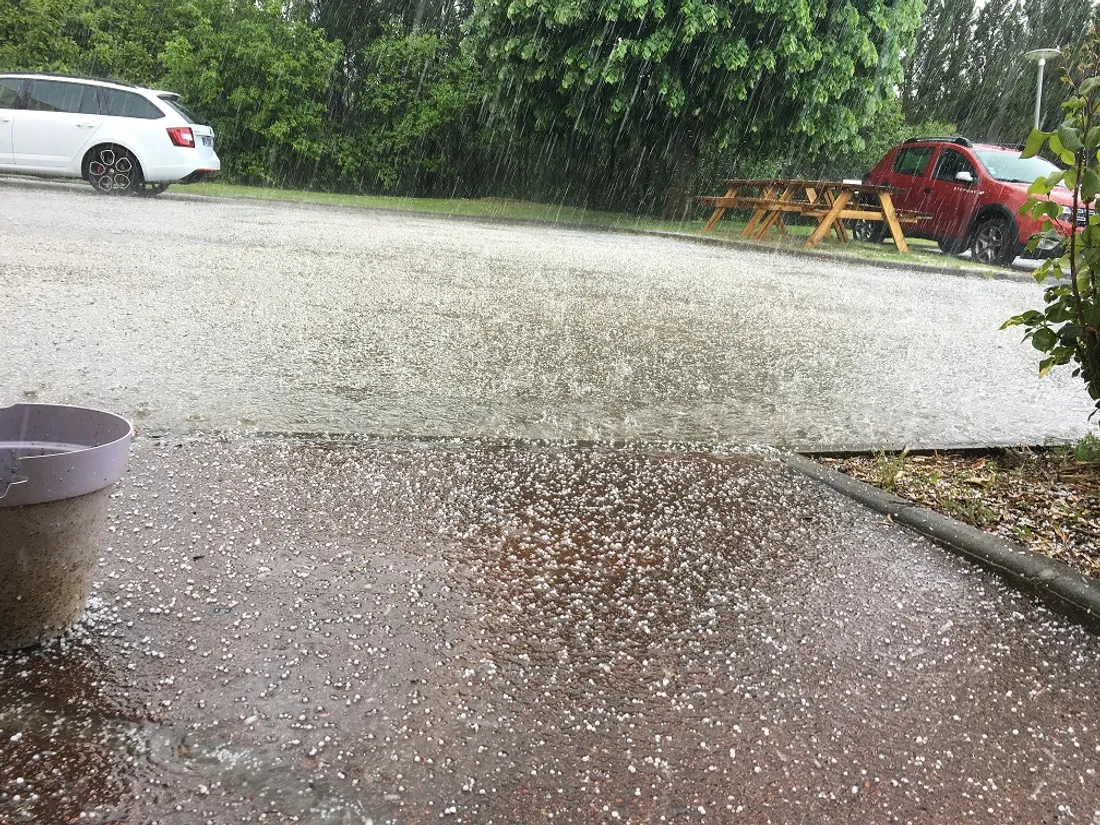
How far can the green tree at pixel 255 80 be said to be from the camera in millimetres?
18516

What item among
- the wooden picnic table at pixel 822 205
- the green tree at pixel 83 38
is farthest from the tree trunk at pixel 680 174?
the green tree at pixel 83 38

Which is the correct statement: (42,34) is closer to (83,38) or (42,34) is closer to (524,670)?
(83,38)

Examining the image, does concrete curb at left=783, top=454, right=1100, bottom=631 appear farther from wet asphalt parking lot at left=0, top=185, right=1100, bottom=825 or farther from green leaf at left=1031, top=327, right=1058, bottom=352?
green leaf at left=1031, top=327, right=1058, bottom=352

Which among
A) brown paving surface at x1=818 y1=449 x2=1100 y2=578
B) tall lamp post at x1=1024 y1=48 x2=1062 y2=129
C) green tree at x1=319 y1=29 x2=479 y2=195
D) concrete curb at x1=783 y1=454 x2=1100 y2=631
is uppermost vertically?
tall lamp post at x1=1024 y1=48 x2=1062 y2=129

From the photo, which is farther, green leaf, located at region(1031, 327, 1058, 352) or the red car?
the red car

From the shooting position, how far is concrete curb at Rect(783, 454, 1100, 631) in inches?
96.0

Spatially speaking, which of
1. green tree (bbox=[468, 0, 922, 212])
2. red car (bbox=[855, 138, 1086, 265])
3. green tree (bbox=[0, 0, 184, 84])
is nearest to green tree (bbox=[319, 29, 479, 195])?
green tree (bbox=[468, 0, 922, 212])

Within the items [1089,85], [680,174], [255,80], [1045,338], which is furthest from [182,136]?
[1089,85]

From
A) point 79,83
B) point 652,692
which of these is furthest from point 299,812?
point 79,83

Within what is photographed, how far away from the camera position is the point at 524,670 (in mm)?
1956

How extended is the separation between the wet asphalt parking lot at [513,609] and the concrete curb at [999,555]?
10 centimetres

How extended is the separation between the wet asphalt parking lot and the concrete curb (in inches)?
3.8

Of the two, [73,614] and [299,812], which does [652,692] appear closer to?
[299,812]

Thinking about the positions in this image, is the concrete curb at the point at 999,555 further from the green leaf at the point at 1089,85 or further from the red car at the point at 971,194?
the red car at the point at 971,194
